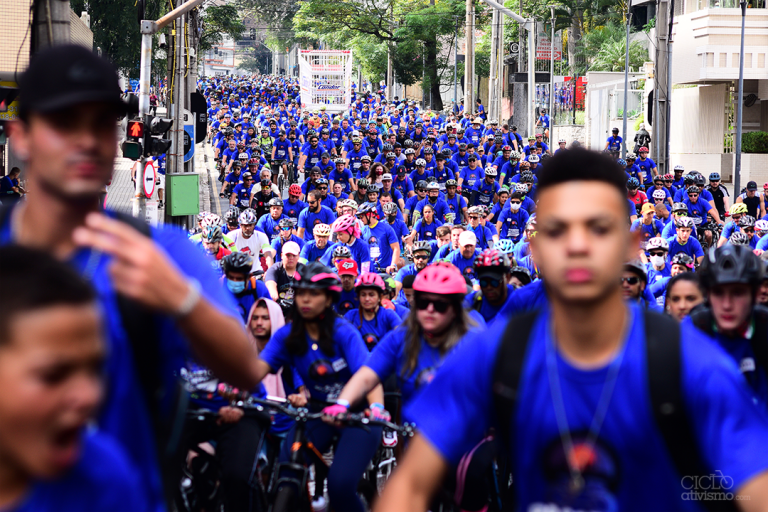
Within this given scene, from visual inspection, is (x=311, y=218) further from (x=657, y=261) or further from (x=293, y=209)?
(x=657, y=261)

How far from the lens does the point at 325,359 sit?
23.8 feet

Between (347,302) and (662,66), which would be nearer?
(347,302)

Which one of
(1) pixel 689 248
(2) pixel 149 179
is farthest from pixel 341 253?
(2) pixel 149 179

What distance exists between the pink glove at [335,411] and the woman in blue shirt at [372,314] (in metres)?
2.47

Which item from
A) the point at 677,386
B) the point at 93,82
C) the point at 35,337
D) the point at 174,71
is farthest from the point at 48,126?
the point at 174,71

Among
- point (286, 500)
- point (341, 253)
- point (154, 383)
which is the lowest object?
point (286, 500)

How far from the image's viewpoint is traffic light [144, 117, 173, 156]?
725 inches

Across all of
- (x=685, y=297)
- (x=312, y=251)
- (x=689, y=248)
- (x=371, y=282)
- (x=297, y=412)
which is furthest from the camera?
(x=689, y=248)

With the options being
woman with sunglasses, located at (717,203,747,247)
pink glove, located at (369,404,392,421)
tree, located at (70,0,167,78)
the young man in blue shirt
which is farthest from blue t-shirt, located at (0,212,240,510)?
tree, located at (70,0,167,78)

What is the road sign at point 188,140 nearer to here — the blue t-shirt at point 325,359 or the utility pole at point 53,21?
the utility pole at point 53,21

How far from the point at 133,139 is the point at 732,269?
13.3m

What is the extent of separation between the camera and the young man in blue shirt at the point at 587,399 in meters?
2.59

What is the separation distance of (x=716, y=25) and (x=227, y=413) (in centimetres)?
3628

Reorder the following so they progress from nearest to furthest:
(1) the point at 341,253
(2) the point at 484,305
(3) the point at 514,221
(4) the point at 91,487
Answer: (4) the point at 91,487, (2) the point at 484,305, (1) the point at 341,253, (3) the point at 514,221
